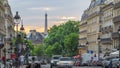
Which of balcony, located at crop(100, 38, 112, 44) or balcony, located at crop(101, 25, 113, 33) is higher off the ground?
balcony, located at crop(101, 25, 113, 33)

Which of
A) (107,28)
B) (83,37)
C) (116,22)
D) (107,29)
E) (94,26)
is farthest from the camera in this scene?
(83,37)

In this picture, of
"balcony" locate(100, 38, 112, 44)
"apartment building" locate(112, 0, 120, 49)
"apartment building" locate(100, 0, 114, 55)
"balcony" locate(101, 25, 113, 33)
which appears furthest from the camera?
"apartment building" locate(100, 0, 114, 55)

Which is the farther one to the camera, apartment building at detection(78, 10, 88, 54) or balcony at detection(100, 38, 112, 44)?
apartment building at detection(78, 10, 88, 54)

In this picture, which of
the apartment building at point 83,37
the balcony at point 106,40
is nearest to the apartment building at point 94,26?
the apartment building at point 83,37

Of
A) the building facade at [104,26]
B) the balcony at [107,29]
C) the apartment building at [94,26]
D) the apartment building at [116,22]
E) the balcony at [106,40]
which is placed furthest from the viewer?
the apartment building at [94,26]

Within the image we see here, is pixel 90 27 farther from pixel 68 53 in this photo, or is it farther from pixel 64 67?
pixel 64 67

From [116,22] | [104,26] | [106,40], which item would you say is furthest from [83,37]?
[116,22]

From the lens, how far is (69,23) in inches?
7662

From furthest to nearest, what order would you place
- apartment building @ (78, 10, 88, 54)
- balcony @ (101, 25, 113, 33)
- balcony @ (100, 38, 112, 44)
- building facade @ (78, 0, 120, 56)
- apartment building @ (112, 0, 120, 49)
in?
1. apartment building @ (78, 10, 88, 54)
2. balcony @ (101, 25, 113, 33)
3. balcony @ (100, 38, 112, 44)
4. building facade @ (78, 0, 120, 56)
5. apartment building @ (112, 0, 120, 49)

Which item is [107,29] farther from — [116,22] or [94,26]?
[94,26]

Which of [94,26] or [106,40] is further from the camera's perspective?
[94,26]

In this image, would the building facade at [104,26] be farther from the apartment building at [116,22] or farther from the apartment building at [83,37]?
the apartment building at [83,37]

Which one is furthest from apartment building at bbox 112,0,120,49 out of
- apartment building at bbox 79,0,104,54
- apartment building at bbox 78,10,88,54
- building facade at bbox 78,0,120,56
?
apartment building at bbox 78,10,88,54

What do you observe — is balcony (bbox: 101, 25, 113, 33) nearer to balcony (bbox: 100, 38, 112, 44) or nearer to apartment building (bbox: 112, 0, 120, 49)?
balcony (bbox: 100, 38, 112, 44)
